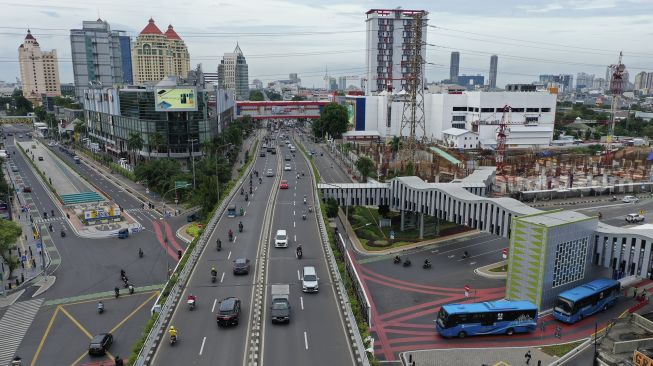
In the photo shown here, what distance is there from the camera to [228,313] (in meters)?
32.0

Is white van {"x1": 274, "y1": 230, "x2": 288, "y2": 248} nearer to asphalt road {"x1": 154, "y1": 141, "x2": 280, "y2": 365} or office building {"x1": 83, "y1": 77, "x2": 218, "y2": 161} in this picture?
asphalt road {"x1": 154, "y1": 141, "x2": 280, "y2": 365}

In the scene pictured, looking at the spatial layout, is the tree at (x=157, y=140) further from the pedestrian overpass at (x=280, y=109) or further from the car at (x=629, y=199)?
the car at (x=629, y=199)

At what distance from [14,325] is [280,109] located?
148 meters

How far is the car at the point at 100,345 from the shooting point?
34.9 metres

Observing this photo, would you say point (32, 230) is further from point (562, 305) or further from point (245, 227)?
point (562, 305)

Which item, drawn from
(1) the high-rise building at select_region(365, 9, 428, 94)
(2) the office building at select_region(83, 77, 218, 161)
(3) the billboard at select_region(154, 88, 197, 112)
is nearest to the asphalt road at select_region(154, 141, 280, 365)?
(3) the billboard at select_region(154, 88, 197, 112)

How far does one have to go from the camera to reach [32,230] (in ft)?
221

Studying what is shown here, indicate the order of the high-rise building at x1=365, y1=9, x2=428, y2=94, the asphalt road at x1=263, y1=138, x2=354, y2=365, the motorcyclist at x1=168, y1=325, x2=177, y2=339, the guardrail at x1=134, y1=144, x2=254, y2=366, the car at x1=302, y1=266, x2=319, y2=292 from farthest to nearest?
the high-rise building at x1=365, y1=9, x2=428, y2=94
the car at x1=302, y1=266, x2=319, y2=292
the motorcyclist at x1=168, y1=325, x2=177, y2=339
the asphalt road at x1=263, y1=138, x2=354, y2=365
the guardrail at x1=134, y1=144, x2=254, y2=366

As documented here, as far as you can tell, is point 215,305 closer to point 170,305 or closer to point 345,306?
point 170,305

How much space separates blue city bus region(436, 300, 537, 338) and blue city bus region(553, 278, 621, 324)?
11.0 ft

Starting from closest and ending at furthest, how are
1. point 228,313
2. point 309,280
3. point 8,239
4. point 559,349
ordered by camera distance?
point 228,313
point 559,349
point 309,280
point 8,239

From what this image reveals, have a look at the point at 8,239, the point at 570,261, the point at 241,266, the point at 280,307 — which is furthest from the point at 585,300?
the point at 8,239

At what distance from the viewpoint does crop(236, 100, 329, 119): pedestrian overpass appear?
18188cm

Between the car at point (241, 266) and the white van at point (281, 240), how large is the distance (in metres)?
6.74
